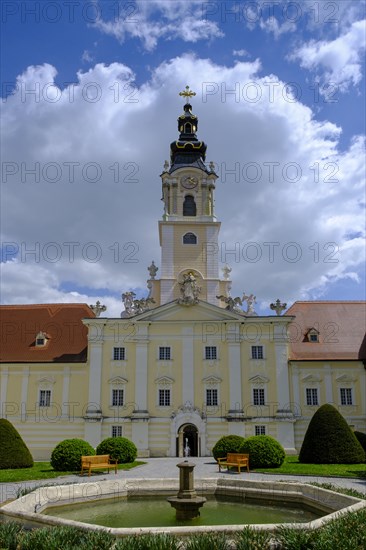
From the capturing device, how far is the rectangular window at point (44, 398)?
121ft

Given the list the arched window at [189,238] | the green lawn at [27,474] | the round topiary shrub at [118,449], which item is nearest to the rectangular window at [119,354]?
the round topiary shrub at [118,449]

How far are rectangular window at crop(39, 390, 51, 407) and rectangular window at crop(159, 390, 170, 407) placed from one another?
7695 mm

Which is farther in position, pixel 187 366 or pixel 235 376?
pixel 187 366

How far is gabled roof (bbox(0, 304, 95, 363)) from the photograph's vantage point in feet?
124

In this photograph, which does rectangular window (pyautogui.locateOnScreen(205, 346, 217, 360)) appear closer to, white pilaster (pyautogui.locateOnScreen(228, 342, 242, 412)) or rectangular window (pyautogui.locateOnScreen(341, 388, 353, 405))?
white pilaster (pyautogui.locateOnScreen(228, 342, 242, 412))

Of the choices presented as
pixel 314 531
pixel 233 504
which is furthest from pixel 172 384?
pixel 314 531

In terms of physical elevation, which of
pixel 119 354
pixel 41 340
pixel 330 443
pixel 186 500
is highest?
pixel 41 340

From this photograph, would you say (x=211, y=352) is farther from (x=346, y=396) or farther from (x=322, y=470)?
(x=322, y=470)

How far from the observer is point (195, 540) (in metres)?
8.95

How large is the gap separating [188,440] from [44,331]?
13.3 m

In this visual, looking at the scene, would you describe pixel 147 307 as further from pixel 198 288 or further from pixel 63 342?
pixel 63 342

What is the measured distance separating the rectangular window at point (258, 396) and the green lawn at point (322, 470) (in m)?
11.0

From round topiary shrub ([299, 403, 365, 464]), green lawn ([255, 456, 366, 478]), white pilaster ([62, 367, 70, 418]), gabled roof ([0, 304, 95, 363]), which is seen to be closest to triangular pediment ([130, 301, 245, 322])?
gabled roof ([0, 304, 95, 363])

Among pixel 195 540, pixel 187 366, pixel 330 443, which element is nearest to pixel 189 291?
pixel 187 366
